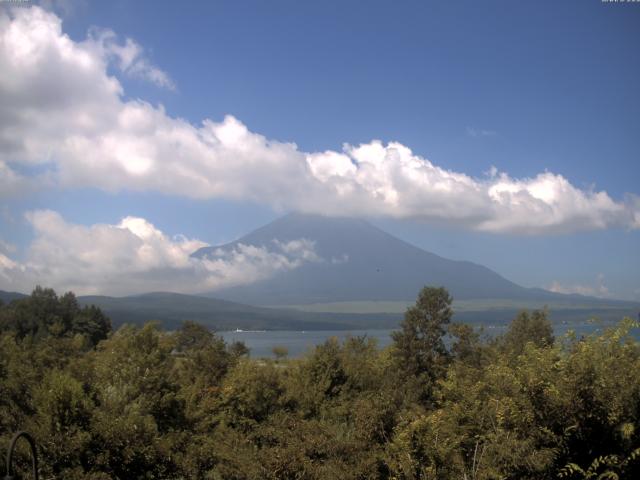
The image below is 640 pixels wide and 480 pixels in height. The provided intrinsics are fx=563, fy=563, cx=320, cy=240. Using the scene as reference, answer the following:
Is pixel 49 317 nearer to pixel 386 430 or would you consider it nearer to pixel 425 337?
pixel 425 337

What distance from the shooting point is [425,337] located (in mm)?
36688

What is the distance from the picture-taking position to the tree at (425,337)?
3519cm

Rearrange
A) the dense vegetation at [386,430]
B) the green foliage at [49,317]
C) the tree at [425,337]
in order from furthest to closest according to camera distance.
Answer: the green foliage at [49,317] < the tree at [425,337] < the dense vegetation at [386,430]

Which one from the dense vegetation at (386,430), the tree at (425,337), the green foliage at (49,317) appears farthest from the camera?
the green foliage at (49,317)

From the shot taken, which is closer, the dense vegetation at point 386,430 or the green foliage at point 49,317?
the dense vegetation at point 386,430

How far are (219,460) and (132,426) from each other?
1.99 m

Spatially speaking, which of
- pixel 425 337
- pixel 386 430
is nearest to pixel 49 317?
pixel 425 337

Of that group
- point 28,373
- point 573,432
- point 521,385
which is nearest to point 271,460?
point 521,385

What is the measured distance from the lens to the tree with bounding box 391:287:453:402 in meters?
35.2

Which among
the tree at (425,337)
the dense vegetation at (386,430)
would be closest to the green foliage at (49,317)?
the tree at (425,337)

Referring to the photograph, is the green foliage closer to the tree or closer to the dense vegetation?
the tree

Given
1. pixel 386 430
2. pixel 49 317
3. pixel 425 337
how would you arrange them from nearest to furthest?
pixel 386 430
pixel 425 337
pixel 49 317

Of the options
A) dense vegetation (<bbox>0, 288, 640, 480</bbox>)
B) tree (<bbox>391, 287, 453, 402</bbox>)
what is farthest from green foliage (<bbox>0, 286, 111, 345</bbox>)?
dense vegetation (<bbox>0, 288, 640, 480</bbox>)

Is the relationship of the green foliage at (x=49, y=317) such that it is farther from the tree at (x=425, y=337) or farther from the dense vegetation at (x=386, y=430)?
the dense vegetation at (x=386, y=430)
